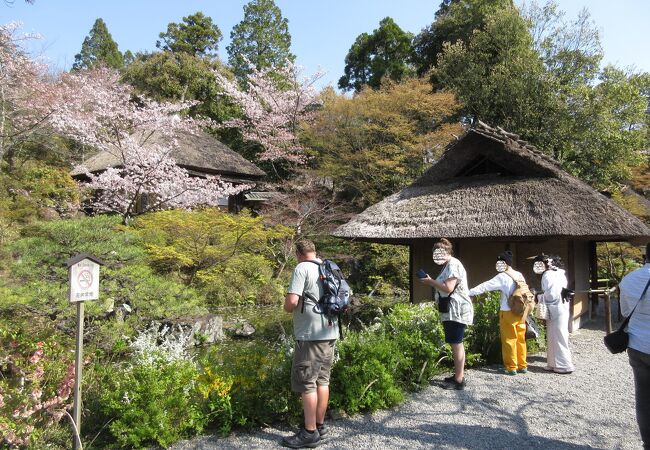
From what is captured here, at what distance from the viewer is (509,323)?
18.1 ft

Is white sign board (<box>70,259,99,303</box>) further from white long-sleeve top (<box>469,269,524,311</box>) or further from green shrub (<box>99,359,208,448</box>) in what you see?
white long-sleeve top (<box>469,269,524,311</box>)

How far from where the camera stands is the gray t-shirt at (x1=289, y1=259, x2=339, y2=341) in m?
3.61

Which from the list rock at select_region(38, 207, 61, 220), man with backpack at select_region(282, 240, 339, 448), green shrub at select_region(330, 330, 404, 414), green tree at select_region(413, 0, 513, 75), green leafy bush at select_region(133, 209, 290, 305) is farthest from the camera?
green tree at select_region(413, 0, 513, 75)

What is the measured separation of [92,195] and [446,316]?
1623 centimetres

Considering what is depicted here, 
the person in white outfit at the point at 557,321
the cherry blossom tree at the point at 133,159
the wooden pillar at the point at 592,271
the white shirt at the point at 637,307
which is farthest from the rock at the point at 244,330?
the wooden pillar at the point at 592,271

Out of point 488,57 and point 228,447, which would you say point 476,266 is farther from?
point 488,57

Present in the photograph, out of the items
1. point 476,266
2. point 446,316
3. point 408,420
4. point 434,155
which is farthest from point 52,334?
point 434,155

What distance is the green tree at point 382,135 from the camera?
54.1ft

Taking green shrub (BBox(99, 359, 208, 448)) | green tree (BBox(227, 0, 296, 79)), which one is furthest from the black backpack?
green tree (BBox(227, 0, 296, 79))

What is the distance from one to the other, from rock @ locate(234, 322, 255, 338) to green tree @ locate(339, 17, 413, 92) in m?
17.0

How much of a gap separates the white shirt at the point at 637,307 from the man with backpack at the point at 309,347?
2.14 meters

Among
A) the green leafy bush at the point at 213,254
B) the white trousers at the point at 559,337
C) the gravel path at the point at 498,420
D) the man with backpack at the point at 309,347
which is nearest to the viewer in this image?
the man with backpack at the point at 309,347

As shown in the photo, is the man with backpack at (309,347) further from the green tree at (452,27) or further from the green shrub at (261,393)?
the green tree at (452,27)

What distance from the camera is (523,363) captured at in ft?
18.6
